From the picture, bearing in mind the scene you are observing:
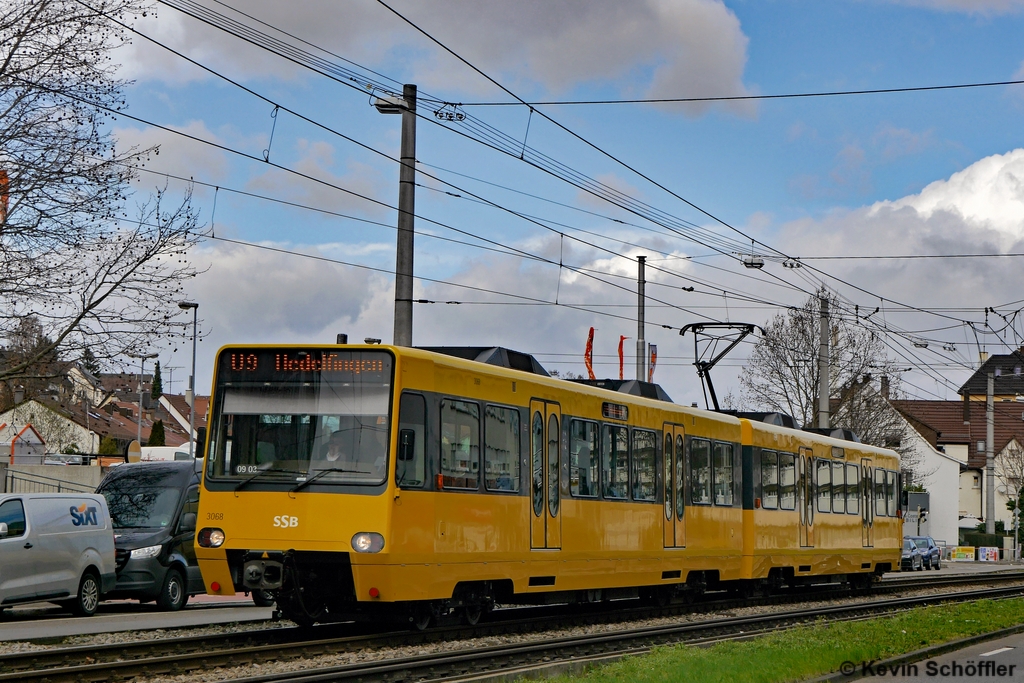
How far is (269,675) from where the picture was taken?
11453 millimetres

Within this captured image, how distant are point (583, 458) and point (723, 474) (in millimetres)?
5643

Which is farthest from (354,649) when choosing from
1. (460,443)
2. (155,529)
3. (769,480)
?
(769,480)

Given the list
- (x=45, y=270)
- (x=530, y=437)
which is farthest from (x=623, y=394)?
(x=45, y=270)

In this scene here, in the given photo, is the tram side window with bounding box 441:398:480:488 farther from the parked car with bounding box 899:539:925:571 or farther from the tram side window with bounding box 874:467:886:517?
the parked car with bounding box 899:539:925:571

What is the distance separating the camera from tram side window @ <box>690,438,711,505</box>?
2175cm

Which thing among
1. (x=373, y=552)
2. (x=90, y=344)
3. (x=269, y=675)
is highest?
(x=90, y=344)

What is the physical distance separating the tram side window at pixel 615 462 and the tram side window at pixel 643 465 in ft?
0.92

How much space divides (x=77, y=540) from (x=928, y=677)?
11.6 m

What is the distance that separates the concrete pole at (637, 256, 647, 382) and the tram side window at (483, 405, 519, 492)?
739 inches

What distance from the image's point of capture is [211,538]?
1423 centimetres

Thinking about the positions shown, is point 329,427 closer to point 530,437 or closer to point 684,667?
point 530,437

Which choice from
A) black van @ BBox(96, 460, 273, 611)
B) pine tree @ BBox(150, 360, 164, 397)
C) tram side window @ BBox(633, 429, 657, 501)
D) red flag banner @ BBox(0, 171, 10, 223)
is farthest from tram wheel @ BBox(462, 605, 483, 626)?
pine tree @ BBox(150, 360, 164, 397)

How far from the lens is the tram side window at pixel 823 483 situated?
27.1 metres

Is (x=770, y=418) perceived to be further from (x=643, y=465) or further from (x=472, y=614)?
(x=472, y=614)
